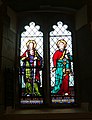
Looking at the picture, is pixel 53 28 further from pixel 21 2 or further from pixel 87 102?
pixel 87 102

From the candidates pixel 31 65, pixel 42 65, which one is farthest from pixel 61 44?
pixel 31 65

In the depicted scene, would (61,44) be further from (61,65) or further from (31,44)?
(31,44)

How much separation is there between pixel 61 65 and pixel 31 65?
611 millimetres

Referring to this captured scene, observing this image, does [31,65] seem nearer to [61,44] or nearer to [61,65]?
[61,65]

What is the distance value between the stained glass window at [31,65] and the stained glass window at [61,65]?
250 mm

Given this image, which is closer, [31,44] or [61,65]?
[61,65]

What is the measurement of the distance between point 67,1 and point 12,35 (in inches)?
50.2

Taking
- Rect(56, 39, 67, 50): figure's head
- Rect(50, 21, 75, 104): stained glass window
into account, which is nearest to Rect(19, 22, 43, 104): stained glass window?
Rect(50, 21, 75, 104): stained glass window

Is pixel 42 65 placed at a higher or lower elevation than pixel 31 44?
lower

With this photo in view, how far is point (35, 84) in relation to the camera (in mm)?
4531

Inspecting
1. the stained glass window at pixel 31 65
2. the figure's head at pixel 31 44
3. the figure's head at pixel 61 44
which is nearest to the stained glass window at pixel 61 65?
the figure's head at pixel 61 44

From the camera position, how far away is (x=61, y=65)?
4.66 m

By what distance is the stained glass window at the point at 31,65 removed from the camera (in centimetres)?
450

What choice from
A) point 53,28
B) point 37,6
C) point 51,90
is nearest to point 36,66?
Result: point 51,90
